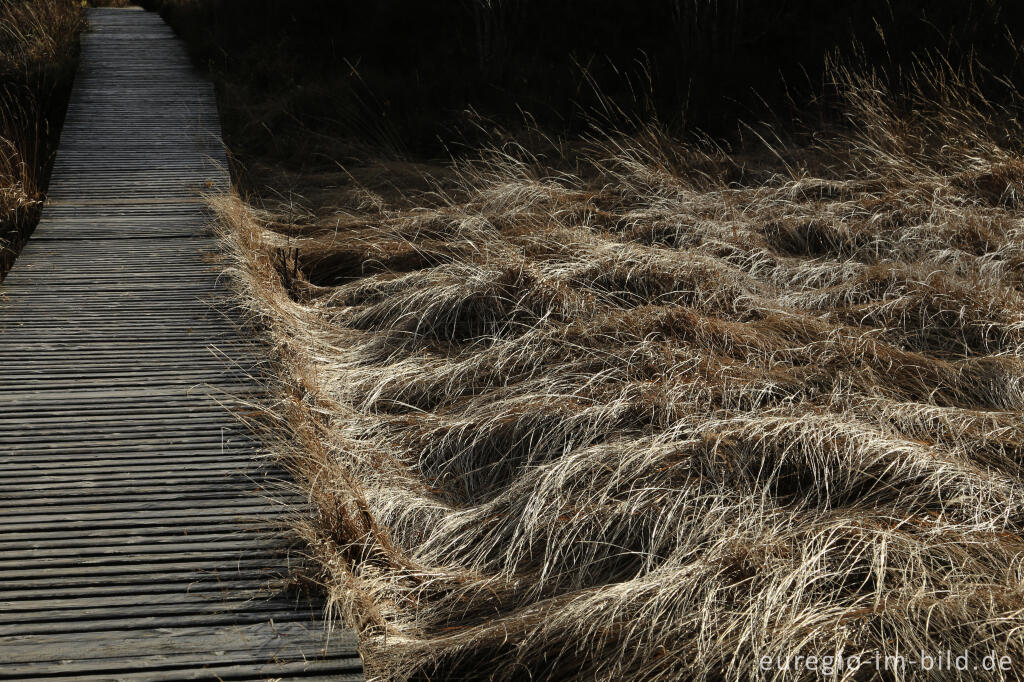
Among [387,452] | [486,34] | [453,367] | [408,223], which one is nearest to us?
[387,452]

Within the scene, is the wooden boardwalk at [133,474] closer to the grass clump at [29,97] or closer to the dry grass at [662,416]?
the dry grass at [662,416]

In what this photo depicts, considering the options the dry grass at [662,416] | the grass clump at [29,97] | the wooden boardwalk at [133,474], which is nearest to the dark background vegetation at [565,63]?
the grass clump at [29,97]

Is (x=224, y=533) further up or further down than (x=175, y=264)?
further up

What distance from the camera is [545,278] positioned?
4.74 meters

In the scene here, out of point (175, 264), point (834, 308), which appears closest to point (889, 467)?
point (834, 308)

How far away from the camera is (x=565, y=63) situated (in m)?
9.34

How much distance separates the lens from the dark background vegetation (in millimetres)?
7973

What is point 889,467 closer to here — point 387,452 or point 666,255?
point 387,452

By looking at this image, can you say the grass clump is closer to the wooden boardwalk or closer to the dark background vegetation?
the wooden boardwalk

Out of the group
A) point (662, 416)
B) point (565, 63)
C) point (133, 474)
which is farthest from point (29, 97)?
point (662, 416)

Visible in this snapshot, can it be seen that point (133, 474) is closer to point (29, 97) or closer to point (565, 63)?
point (29, 97)

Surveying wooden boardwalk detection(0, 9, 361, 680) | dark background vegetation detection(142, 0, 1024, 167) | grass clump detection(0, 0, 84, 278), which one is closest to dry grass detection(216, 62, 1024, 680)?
wooden boardwalk detection(0, 9, 361, 680)

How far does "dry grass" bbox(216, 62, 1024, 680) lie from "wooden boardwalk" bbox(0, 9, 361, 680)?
20 cm

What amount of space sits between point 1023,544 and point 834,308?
6.41 ft
